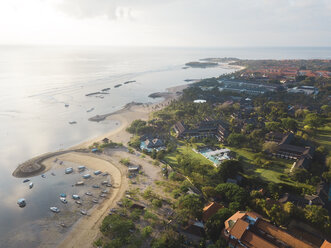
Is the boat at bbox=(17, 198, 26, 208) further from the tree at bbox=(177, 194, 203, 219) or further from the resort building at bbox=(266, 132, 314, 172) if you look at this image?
the resort building at bbox=(266, 132, 314, 172)

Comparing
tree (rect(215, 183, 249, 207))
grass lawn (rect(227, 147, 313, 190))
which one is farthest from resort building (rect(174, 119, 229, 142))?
tree (rect(215, 183, 249, 207))

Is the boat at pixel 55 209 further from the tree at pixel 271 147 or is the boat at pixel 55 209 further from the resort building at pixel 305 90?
the resort building at pixel 305 90

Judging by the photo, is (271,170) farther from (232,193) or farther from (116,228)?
(116,228)

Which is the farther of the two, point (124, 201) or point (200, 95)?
point (200, 95)

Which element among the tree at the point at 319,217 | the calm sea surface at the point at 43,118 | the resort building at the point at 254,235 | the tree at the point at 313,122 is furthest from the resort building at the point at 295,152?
the calm sea surface at the point at 43,118

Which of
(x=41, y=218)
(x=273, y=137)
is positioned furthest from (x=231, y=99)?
(x=41, y=218)

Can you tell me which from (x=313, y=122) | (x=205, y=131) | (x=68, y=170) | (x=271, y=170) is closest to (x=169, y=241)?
(x=271, y=170)

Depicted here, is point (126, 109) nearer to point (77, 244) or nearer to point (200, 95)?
point (200, 95)
